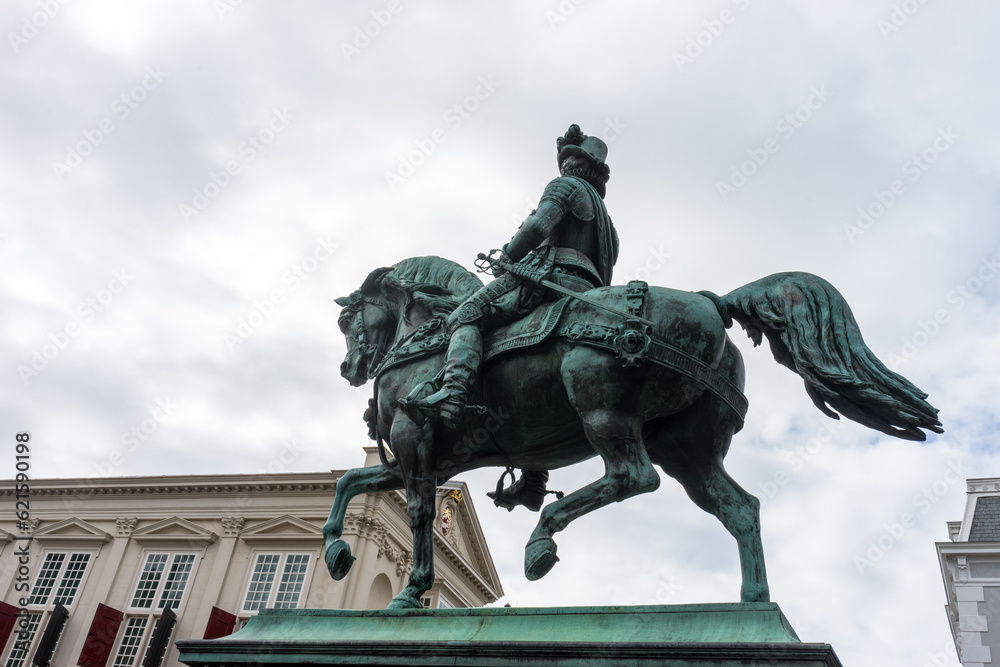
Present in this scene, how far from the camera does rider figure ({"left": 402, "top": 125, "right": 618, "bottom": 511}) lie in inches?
210

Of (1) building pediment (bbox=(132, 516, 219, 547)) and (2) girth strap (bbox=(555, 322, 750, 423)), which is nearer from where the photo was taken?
(2) girth strap (bbox=(555, 322, 750, 423))

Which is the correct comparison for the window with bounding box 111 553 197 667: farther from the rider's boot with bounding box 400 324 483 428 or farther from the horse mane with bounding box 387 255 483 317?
the rider's boot with bounding box 400 324 483 428

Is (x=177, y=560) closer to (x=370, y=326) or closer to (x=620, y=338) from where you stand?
(x=370, y=326)

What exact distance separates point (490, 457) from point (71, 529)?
33.1 meters

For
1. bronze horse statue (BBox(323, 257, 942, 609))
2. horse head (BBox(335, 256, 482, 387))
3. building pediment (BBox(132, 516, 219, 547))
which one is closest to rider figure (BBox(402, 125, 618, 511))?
bronze horse statue (BBox(323, 257, 942, 609))

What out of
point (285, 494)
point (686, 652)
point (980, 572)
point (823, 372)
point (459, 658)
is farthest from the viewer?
point (285, 494)

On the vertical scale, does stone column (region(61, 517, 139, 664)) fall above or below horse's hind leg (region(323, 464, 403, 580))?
above

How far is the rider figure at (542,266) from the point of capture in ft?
17.5

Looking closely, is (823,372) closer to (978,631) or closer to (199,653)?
(199,653)

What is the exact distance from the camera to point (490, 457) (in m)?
5.85

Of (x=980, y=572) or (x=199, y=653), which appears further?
(x=980, y=572)

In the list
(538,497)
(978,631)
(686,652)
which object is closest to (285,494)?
(978,631)

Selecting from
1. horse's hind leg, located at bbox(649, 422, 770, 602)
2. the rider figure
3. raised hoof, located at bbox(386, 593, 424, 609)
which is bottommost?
raised hoof, located at bbox(386, 593, 424, 609)

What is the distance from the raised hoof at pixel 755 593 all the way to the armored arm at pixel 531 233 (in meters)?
2.60
